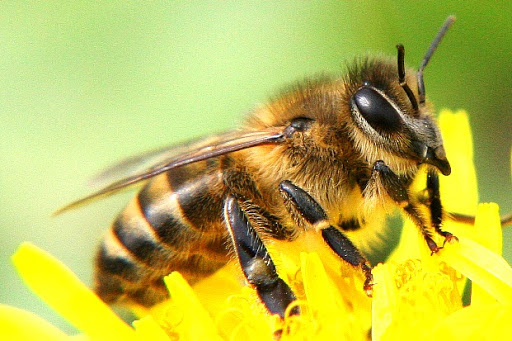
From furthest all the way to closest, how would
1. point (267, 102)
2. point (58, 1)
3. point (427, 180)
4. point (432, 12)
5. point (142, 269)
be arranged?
point (58, 1) → point (432, 12) → point (267, 102) → point (142, 269) → point (427, 180)

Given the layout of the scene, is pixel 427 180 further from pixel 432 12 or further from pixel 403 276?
pixel 432 12

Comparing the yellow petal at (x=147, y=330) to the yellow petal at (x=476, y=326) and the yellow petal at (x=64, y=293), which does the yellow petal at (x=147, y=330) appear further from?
the yellow petal at (x=476, y=326)

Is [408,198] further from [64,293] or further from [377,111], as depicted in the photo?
[64,293]

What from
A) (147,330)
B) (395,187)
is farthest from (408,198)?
(147,330)

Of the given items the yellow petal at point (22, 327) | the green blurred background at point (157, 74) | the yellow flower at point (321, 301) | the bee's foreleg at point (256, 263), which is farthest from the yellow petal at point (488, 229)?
the green blurred background at point (157, 74)

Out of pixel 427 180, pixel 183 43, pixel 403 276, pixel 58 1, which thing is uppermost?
pixel 58 1

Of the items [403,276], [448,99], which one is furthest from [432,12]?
[403,276]

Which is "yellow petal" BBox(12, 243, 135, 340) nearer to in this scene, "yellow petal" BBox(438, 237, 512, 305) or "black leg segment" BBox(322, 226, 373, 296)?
"black leg segment" BBox(322, 226, 373, 296)

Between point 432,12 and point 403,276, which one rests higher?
point 432,12
